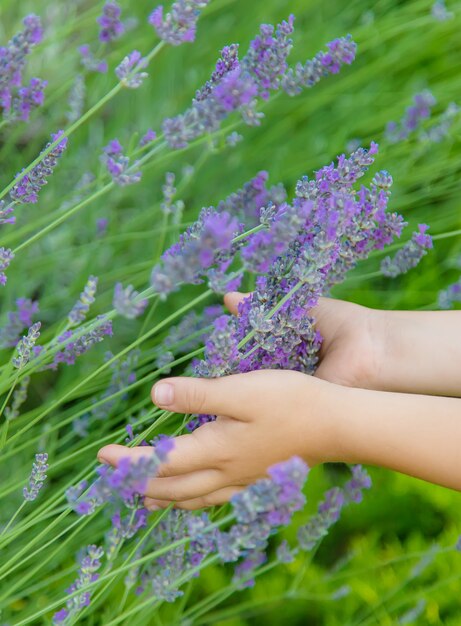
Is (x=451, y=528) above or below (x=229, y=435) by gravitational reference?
below

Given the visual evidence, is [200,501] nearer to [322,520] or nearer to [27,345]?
[322,520]

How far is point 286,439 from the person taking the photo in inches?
35.3

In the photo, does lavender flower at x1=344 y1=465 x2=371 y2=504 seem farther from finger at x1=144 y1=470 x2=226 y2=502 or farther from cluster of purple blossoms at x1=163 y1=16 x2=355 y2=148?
cluster of purple blossoms at x1=163 y1=16 x2=355 y2=148

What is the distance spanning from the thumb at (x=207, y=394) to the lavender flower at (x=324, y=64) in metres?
0.43

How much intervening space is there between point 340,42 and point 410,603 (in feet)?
3.15

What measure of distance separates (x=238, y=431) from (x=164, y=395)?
11cm

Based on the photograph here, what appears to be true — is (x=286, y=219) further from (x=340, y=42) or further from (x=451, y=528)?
(x=451, y=528)

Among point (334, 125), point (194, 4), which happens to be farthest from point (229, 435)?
point (334, 125)

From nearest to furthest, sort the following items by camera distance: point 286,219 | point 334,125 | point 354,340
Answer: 1. point 286,219
2. point 354,340
3. point 334,125

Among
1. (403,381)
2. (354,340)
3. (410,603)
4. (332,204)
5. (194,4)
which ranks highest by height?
(194,4)

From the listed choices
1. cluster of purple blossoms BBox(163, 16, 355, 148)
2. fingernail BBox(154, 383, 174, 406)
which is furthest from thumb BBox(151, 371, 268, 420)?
cluster of purple blossoms BBox(163, 16, 355, 148)

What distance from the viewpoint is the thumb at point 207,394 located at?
0.81m

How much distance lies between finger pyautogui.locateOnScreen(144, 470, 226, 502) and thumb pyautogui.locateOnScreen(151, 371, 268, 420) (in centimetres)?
14

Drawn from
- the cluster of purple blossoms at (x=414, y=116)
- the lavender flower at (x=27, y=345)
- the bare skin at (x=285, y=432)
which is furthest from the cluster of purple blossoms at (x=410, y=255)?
the lavender flower at (x=27, y=345)
